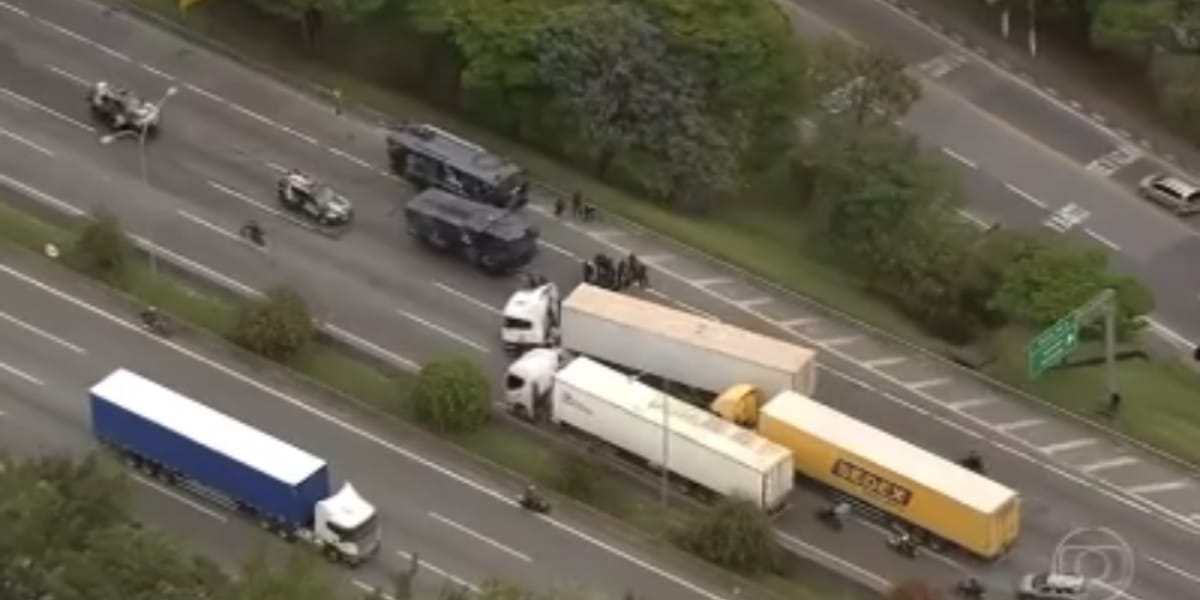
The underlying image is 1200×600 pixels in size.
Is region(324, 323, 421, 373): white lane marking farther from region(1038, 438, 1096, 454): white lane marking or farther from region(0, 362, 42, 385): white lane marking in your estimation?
region(1038, 438, 1096, 454): white lane marking

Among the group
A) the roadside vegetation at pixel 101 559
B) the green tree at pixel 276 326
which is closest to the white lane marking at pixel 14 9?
the green tree at pixel 276 326

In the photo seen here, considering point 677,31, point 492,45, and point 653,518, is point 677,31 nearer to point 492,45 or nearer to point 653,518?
point 492,45

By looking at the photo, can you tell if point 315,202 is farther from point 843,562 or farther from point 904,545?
point 904,545

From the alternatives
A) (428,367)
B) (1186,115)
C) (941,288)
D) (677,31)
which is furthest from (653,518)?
(1186,115)

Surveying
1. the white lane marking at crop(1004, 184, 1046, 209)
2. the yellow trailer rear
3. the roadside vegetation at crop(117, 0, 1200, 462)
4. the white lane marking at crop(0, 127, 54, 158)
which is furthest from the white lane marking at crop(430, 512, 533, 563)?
the white lane marking at crop(1004, 184, 1046, 209)

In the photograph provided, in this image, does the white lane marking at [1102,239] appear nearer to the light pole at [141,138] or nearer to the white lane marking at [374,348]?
the white lane marking at [374,348]

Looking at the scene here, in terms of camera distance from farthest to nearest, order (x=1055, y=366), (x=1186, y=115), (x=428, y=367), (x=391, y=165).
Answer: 1. (x=1186, y=115)
2. (x=391, y=165)
3. (x=1055, y=366)
4. (x=428, y=367)
